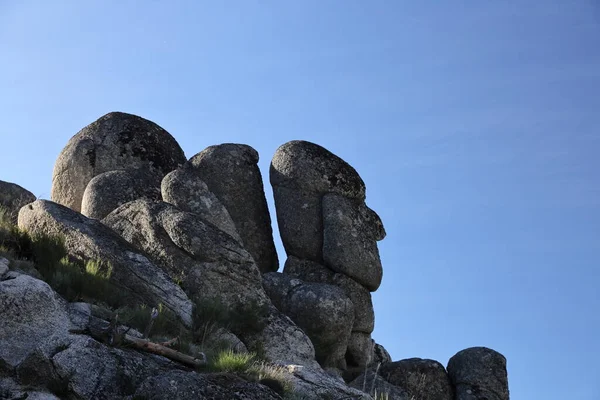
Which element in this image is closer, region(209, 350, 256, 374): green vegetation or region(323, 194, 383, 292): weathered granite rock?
region(209, 350, 256, 374): green vegetation

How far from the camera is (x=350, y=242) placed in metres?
29.6

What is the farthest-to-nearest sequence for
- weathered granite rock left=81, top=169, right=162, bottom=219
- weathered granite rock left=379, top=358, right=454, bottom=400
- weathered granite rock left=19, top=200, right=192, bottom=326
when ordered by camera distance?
weathered granite rock left=379, top=358, right=454, bottom=400 < weathered granite rock left=81, top=169, right=162, bottom=219 < weathered granite rock left=19, top=200, right=192, bottom=326

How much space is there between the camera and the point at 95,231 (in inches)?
874

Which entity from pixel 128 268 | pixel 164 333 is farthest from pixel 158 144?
pixel 164 333

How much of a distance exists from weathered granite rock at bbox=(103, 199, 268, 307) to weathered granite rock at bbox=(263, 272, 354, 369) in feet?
9.86

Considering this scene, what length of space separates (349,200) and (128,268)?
34.1 ft

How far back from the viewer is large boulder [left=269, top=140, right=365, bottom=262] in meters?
30.0

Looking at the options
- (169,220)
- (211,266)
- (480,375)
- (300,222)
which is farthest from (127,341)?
(480,375)

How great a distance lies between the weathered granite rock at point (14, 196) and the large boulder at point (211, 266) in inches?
211

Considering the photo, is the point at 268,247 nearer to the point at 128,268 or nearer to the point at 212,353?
the point at 128,268

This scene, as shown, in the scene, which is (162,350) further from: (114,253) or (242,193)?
(242,193)

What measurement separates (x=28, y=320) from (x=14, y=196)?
46.3 feet

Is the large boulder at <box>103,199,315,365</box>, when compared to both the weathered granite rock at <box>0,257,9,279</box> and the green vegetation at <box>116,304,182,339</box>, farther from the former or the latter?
the weathered granite rock at <box>0,257,9,279</box>

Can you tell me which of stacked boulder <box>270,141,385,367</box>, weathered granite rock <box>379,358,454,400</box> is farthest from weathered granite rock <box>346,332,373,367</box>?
weathered granite rock <box>379,358,454,400</box>
